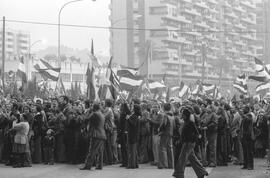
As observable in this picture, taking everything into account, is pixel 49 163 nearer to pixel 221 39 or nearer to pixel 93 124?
pixel 93 124

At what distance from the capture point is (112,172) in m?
16.3

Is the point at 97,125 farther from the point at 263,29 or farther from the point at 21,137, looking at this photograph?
Result: the point at 263,29

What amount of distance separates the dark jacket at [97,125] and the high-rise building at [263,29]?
137476 mm

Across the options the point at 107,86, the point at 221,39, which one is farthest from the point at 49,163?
the point at 221,39

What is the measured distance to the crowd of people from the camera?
16766mm

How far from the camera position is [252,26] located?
150500mm

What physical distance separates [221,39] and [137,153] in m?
117

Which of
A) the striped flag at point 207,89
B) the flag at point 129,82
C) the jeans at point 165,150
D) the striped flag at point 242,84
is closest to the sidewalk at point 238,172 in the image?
the jeans at point 165,150

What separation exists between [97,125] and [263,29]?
481 ft

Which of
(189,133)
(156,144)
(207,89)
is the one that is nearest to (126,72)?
(156,144)

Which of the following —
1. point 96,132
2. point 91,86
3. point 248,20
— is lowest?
point 96,132

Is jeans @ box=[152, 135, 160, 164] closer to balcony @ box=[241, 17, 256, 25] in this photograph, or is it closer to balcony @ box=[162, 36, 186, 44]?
balcony @ box=[162, 36, 186, 44]

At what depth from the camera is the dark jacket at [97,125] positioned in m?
16.4

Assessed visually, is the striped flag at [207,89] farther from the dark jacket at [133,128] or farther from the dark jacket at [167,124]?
the dark jacket at [133,128]
